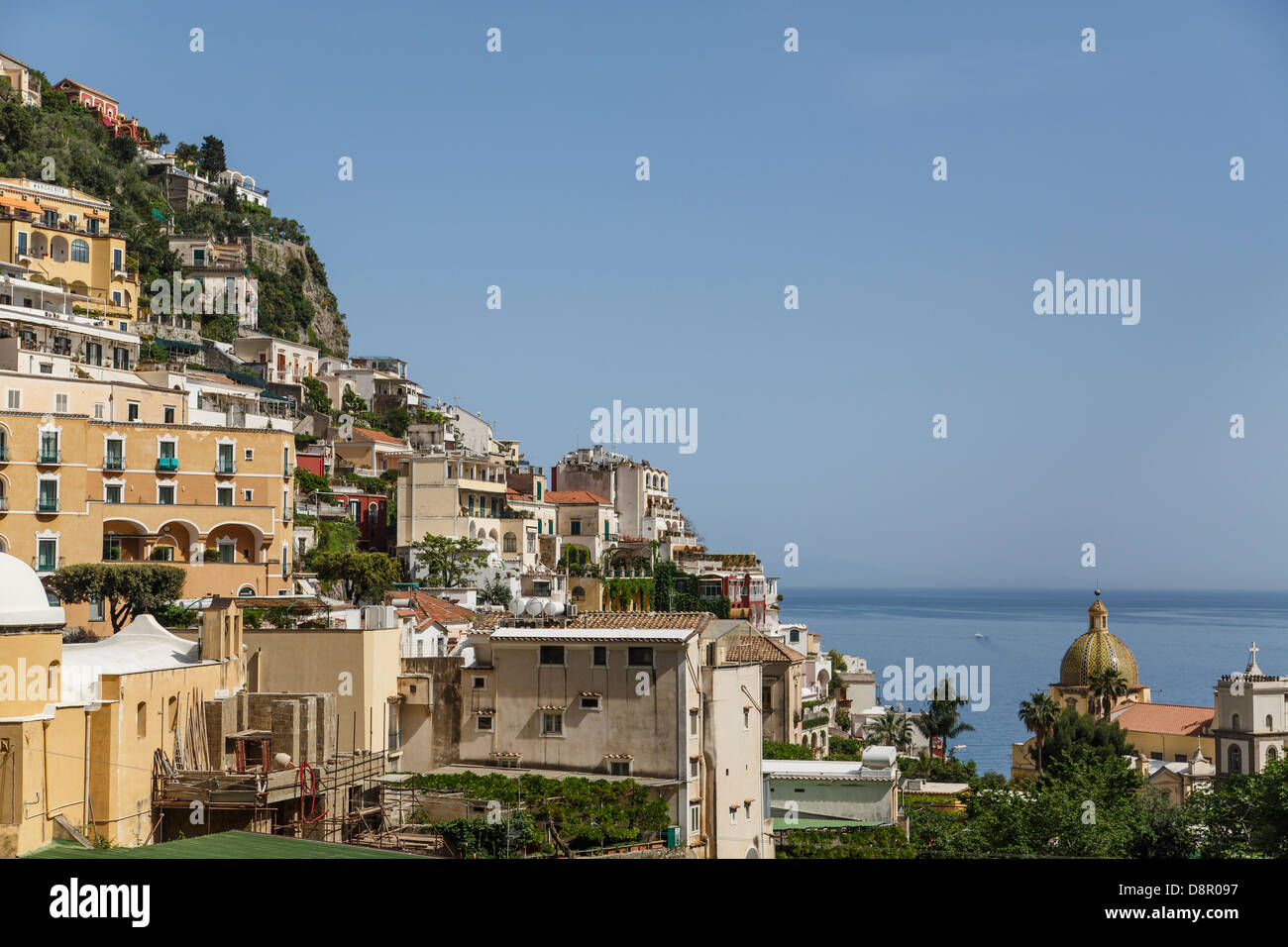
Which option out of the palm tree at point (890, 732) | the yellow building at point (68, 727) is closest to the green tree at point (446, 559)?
the palm tree at point (890, 732)

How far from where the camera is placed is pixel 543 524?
67.6 meters

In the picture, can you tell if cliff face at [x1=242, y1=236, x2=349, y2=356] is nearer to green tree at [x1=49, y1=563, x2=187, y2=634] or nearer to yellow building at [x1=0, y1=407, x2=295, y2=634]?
yellow building at [x1=0, y1=407, x2=295, y2=634]

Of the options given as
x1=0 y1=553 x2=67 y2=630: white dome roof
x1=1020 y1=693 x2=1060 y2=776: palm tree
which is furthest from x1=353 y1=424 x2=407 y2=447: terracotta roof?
x1=0 y1=553 x2=67 y2=630: white dome roof

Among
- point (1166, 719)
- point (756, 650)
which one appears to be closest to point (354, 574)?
point (756, 650)

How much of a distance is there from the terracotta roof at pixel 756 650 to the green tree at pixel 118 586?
58.7ft

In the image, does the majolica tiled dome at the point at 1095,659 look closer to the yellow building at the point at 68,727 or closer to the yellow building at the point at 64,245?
the yellow building at the point at 64,245

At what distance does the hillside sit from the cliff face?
0.32 ft

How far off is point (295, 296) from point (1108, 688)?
208 feet

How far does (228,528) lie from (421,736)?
→ 62.5ft

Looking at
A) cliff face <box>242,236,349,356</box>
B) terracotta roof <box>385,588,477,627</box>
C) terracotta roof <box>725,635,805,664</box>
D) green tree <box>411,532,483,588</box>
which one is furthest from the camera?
cliff face <box>242,236,349,356</box>

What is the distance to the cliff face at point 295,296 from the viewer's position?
91.8 meters

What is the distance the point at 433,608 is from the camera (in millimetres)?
42188

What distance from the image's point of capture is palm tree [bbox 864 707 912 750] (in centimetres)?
6675
